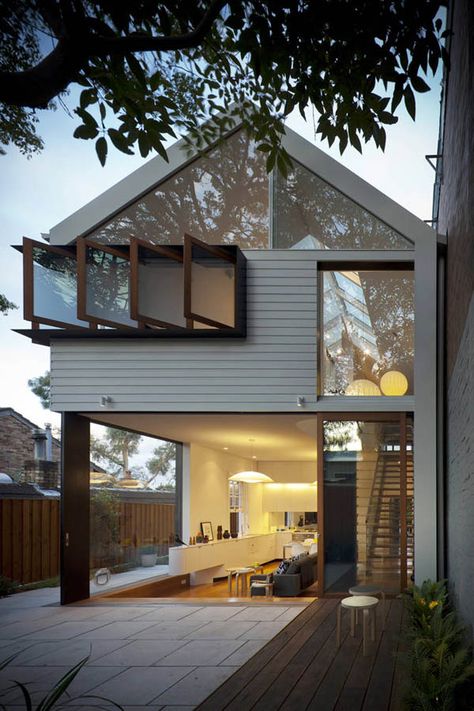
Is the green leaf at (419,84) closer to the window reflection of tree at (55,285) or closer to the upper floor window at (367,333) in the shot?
the upper floor window at (367,333)

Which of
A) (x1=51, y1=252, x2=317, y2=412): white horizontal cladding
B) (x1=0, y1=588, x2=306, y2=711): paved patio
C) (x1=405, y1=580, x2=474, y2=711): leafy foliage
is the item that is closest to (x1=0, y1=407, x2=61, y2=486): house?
(x1=51, y1=252, x2=317, y2=412): white horizontal cladding

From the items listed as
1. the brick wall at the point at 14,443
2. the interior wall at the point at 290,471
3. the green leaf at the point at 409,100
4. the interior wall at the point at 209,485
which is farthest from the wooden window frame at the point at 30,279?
the interior wall at the point at 290,471

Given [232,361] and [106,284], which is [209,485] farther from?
[106,284]

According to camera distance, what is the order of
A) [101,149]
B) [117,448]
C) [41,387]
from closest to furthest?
[101,149], [117,448], [41,387]

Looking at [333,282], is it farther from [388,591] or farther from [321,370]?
[388,591]

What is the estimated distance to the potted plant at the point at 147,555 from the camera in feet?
48.1

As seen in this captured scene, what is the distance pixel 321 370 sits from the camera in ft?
39.3

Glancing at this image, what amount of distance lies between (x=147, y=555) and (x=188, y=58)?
39.1ft

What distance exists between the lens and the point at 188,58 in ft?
14.1

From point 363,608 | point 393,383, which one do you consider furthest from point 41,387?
point 363,608

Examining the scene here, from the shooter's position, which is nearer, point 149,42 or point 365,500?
point 149,42

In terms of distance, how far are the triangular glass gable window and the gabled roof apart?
0.13 m

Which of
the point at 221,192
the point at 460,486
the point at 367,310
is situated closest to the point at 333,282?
the point at 367,310

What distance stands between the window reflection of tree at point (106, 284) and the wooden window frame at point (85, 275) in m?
0.09
